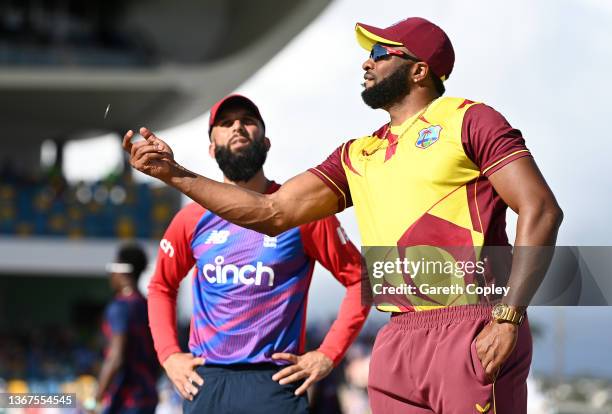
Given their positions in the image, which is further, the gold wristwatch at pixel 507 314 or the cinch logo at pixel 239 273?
the cinch logo at pixel 239 273

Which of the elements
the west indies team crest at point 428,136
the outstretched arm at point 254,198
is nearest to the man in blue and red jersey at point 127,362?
the outstretched arm at point 254,198

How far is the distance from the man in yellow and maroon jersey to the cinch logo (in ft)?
2.90

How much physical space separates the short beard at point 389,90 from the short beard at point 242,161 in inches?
46.1

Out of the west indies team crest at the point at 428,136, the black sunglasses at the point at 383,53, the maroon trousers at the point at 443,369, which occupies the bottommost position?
the maroon trousers at the point at 443,369

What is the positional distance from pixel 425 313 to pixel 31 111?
77.2 ft

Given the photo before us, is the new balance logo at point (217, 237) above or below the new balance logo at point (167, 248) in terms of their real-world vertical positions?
above

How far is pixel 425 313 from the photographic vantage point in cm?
308

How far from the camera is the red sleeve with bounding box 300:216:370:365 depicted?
434cm

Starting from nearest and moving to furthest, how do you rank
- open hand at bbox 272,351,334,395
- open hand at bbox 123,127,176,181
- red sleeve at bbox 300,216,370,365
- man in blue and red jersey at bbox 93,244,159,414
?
open hand at bbox 123,127,176,181, open hand at bbox 272,351,334,395, red sleeve at bbox 300,216,370,365, man in blue and red jersey at bbox 93,244,159,414

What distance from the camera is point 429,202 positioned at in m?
3.03

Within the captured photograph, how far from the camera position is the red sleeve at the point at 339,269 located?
14.3 ft

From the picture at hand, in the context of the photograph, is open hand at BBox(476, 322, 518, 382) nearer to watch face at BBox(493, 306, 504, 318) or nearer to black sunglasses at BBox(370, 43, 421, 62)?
watch face at BBox(493, 306, 504, 318)

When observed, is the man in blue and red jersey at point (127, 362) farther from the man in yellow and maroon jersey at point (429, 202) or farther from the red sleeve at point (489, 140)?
the red sleeve at point (489, 140)

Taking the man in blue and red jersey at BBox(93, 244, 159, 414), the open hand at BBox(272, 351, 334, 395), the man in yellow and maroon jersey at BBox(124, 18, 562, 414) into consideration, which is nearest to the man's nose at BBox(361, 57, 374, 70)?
the man in yellow and maroon jersey at BBox(124, 18, 562, 414)
